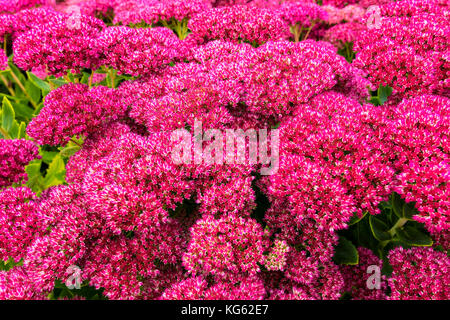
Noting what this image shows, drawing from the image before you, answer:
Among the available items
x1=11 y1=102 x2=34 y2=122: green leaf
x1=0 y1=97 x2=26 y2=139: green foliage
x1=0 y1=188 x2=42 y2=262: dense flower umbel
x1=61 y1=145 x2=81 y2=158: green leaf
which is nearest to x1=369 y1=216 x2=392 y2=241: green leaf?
x1=0 y1=188 x2=42 y2=262: dense flower umbel

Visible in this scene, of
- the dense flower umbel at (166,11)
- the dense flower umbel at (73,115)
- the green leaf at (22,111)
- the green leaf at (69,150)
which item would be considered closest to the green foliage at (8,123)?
the green leaf at (22,111)

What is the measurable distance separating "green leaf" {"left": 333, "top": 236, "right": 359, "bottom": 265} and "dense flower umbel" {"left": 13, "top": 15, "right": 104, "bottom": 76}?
1984 mm

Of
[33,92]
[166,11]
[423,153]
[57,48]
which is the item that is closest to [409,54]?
[423,153]

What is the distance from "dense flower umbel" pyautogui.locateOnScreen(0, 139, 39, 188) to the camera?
1871mm

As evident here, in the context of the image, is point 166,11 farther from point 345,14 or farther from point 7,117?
point 345,14

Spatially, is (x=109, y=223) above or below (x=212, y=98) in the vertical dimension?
below

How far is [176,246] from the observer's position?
1.55m

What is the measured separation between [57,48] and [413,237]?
96.3 inches

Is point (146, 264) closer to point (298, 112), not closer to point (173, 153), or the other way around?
point (173, 153)

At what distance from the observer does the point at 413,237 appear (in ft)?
5.49

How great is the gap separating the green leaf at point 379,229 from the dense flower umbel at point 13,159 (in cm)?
212

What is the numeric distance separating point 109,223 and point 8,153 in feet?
3.29

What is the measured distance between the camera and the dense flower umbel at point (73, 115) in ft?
6.17
